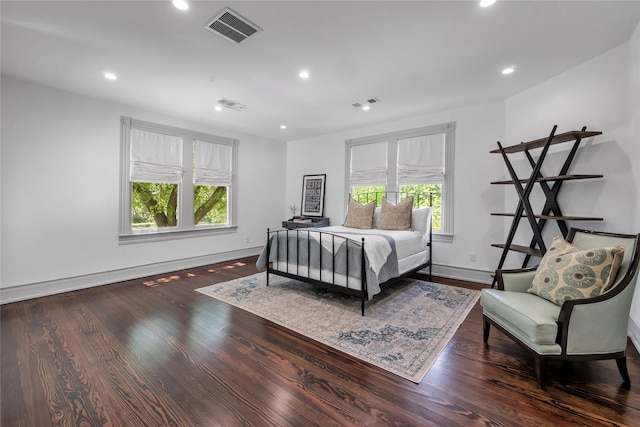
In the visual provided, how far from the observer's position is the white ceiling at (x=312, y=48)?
81.0 inches

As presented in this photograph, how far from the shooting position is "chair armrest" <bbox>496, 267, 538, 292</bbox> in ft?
7.31

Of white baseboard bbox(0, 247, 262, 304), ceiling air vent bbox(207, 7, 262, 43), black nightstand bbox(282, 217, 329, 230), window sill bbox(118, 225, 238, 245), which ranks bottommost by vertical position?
white baseboard bbox(0, 247, 262, 304)

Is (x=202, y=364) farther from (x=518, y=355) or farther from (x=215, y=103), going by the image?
(x=215, y=103)

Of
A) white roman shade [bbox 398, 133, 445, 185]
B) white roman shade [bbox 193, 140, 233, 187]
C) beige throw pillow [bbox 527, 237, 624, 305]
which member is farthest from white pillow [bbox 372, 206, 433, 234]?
white roman shade [bbox 193, 140, 233, 187]

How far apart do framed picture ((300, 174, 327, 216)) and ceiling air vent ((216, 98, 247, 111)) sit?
2213mm

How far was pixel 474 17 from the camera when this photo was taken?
2115 mm

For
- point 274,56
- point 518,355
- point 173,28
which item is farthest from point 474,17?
point 518,355

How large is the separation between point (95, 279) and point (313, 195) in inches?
155

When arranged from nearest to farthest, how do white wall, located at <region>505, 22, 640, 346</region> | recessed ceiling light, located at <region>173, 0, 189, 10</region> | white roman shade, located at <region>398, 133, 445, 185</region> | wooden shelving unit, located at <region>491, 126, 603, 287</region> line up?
recessed ceiling light, located at <region>173, 0, 189, 10</region> < white wall, located at <region>505, 22, 640, 346</region> < wooden shelving unit, located at <region>491, 126, 603, 287</region> < white roman shade, located at <region>398, 133, 445, 185</region>

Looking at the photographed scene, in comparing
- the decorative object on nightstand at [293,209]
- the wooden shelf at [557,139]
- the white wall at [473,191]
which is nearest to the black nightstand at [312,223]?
the decorative object on nightstand at [293,209]

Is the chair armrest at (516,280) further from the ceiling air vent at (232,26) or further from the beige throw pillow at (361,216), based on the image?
the ceiling air vent at (232,26)

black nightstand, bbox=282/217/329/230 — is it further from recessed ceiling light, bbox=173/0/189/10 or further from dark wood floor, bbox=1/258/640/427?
recessed ceiling light, bbox=173/0/189/10

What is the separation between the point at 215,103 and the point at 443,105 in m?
3.38

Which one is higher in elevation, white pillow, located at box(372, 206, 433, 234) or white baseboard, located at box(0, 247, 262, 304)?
white pillow, located at box(372, 206, 433, 234)
